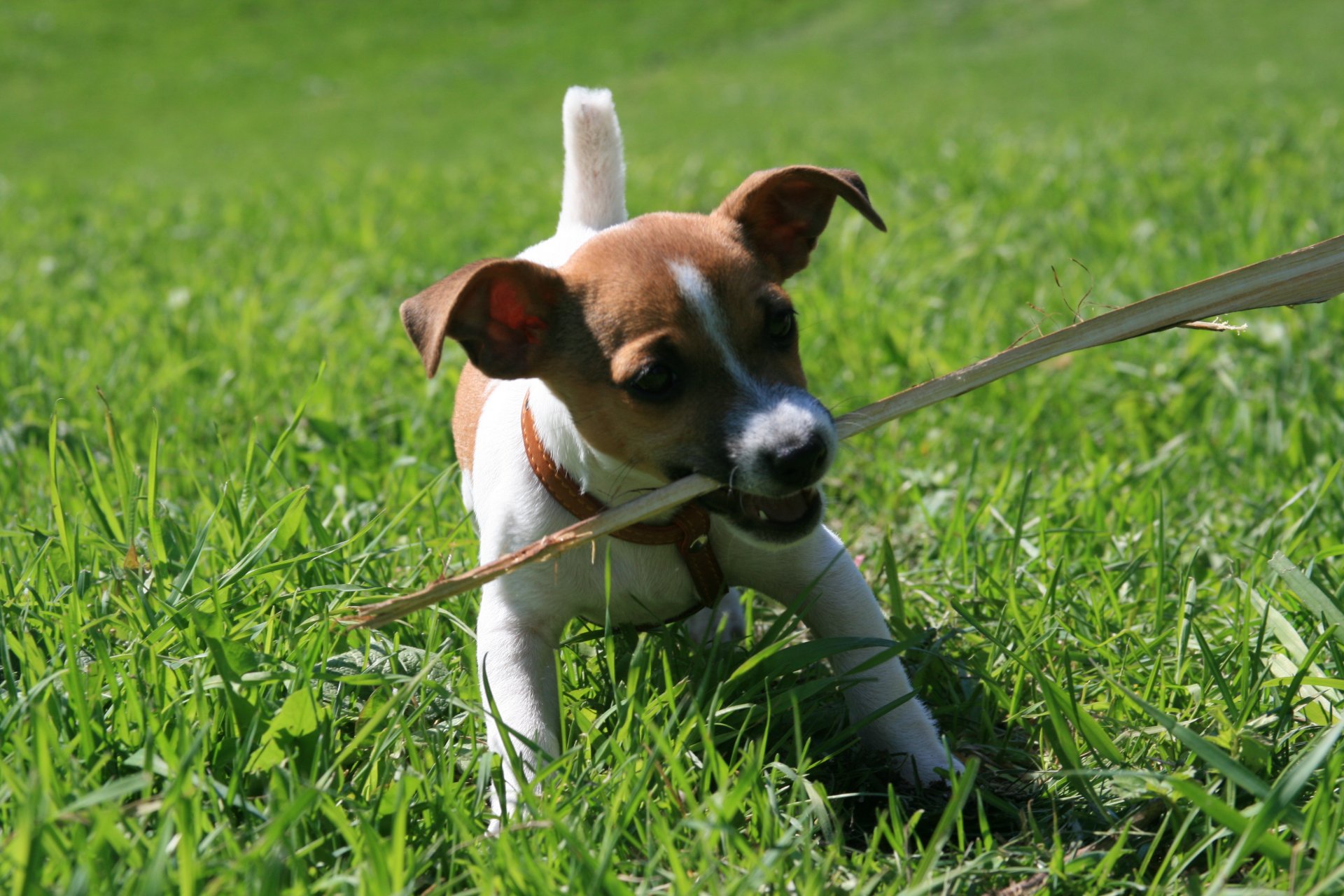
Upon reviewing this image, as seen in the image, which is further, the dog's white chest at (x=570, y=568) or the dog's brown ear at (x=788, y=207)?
the dog's brown ear at (x=788, y=207)

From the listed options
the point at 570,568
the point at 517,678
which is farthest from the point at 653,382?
the point at 517,678

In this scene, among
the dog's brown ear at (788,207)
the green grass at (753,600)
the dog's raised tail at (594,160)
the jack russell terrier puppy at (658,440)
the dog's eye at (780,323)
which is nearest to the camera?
the green grass at (753,600)

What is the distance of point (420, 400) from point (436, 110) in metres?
20.3

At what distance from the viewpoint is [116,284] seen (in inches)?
252

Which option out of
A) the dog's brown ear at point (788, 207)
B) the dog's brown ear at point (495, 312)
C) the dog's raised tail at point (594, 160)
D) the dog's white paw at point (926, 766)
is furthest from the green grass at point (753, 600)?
the dog's raised tail at point (594, 160)

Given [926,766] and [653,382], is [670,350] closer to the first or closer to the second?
[653,382]

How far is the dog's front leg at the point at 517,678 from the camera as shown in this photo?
7.79ft

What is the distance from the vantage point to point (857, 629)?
2.69 meters

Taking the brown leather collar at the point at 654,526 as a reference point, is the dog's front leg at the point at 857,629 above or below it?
below

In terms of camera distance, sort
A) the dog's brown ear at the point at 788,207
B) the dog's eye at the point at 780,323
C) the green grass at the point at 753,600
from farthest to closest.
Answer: the dog's brown ear at the point at 788,207, the dog's eye at the point at 780,323, the green grass at the point at 753,600

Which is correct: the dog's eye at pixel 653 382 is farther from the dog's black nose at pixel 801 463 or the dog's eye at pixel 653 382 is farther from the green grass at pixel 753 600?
the green grass at pixel 753 600

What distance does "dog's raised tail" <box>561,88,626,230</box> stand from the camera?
135 inches

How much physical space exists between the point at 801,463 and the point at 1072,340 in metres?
0.64

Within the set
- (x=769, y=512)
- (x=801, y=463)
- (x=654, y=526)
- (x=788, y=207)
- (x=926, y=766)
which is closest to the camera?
(x=801, y=463)
